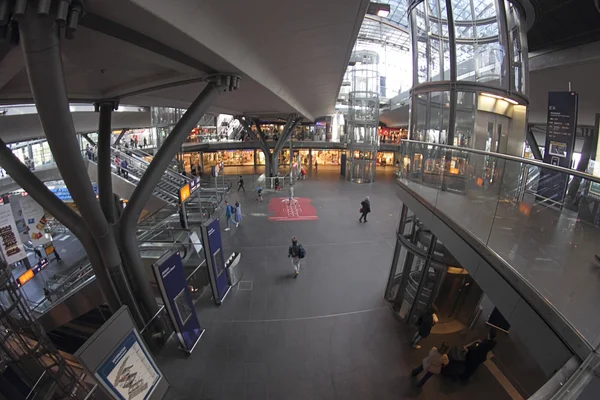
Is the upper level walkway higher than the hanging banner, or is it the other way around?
the upper level walkway

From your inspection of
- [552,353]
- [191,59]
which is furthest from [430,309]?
[191,59]

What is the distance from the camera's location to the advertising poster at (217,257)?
7.90 meters

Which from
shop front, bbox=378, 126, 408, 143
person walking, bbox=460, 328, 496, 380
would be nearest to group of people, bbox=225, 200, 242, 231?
person walking, bbox=460, 328, 496, 380

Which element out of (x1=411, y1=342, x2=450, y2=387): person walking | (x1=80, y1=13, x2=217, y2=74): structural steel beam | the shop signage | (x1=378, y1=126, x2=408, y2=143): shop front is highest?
(x1=378, y1=126, x2=408, y2=143): shop front

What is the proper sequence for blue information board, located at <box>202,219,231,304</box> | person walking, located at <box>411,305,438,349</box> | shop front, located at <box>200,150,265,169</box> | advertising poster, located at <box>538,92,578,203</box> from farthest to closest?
shop front, located at <box>200,150,265,169</box>
blue information board, located at <box>202,219,231,304</box>
advertising poster, located at <box>538,92,578,203</box>
person walking, located at <box>411,305,438,349</box>

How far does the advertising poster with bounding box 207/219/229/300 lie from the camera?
25.9 ft

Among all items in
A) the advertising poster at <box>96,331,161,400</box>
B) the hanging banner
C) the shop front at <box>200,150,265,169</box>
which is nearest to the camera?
the advertising poster at <box>96,331,161,400</box>

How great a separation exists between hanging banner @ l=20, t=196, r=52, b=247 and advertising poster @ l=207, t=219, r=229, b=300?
831 cm

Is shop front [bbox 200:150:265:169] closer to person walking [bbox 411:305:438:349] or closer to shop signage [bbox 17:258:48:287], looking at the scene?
shop signage [bbox 17:258:48:287]

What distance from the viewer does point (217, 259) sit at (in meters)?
8.22

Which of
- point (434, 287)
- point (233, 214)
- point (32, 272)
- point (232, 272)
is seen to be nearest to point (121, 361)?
point (232, 272)

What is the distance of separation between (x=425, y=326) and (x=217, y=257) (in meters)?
5.52

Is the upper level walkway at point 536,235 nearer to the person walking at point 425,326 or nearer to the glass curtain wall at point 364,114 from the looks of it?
the person walking at point 425,326

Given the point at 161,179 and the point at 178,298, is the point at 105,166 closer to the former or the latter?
the point at 178,298
